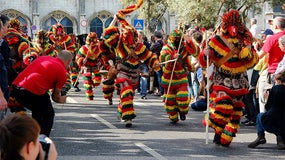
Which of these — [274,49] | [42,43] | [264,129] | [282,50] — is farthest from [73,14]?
[264,129]

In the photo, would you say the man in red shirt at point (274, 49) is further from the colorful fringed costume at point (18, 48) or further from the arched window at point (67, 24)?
the arched window at point (67, 24)

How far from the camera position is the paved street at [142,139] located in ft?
27.8

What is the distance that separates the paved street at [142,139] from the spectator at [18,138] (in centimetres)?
464

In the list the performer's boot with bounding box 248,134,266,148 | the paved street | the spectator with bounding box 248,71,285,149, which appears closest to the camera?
the paved street

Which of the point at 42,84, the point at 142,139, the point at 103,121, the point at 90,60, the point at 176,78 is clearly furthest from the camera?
the point at 90,60

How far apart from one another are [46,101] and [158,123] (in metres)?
4.53

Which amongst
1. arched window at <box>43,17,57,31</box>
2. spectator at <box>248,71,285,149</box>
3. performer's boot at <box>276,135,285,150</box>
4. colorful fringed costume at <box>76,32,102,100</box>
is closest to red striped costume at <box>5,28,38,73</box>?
colorful fringed costume at <box>76,32,102,100</box>

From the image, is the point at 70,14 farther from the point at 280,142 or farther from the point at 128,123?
the point at 280,142

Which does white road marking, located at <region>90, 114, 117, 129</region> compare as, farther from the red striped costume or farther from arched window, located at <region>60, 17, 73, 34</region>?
arched window, located at <region>60, 17, 73, 34</region>

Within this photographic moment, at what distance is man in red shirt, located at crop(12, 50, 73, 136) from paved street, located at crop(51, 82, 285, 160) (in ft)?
2.47

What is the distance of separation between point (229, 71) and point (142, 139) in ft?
6.18

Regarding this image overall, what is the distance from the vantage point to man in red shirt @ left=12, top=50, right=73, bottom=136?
7.57 metres

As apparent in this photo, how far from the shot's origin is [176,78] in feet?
38.5

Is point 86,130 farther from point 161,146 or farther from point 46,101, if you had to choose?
point 46,101
